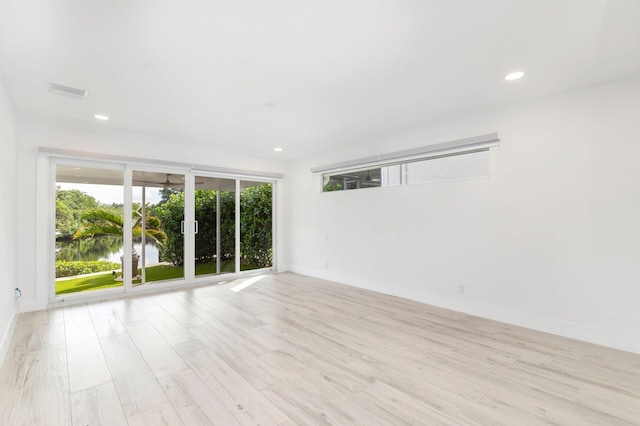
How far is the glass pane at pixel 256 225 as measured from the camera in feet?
20.3

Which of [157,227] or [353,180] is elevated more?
[353,180]

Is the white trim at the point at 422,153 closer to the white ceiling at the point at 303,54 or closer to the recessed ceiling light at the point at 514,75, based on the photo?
the white ceiling at the point at 303,54

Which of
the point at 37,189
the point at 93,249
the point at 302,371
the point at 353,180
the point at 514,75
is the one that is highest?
the point at 514,75

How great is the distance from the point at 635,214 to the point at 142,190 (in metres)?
6.25

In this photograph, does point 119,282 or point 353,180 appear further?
point 353,180

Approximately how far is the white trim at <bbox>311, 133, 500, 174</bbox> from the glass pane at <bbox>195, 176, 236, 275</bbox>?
216 cm

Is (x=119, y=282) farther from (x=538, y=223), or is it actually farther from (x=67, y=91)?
(x=538, y=223)

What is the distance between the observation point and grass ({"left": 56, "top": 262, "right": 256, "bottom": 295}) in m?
4.21

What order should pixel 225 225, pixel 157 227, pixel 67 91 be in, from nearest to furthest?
pixel 67 91, pixel 157 227, pixel 225 225

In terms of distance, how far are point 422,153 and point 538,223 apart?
1.65 meters

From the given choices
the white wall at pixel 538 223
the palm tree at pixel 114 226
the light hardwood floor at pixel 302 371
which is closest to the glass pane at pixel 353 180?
the white wall at pixel 538 223

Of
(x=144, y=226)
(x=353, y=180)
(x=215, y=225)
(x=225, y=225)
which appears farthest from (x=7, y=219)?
(x=353, y=180)

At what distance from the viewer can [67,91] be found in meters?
3.03

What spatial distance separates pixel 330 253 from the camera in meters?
5.63
